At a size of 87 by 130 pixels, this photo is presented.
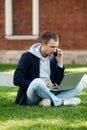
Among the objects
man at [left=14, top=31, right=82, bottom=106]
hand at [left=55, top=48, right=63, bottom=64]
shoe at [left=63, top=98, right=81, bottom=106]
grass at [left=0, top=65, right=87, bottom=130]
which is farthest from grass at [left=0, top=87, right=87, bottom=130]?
hand at [left=55, top=48, right=63, bottom=64]

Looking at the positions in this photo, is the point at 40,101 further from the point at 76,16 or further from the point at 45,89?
the point at 76,16

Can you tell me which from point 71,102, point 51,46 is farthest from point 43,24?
point 51,46

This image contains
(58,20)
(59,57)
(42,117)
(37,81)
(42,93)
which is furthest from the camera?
(58,20)

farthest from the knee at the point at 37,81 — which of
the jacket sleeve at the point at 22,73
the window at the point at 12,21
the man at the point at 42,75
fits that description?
the window at the point at 12,21

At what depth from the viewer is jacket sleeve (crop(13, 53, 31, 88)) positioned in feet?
31.3

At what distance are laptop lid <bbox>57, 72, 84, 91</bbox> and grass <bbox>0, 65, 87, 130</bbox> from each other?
1.07 ft

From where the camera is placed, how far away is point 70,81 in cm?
957

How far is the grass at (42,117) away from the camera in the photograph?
748 cm

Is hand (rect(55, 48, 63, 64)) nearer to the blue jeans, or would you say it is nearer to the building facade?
the blue jeans

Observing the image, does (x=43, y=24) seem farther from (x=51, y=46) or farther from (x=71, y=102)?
(x=51, y=46)

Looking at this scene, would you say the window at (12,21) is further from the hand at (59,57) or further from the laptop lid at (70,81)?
the laptop lid at (70,81)

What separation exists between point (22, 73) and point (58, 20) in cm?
1700

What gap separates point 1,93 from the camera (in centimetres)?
1260

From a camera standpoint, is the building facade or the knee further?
the building facade
